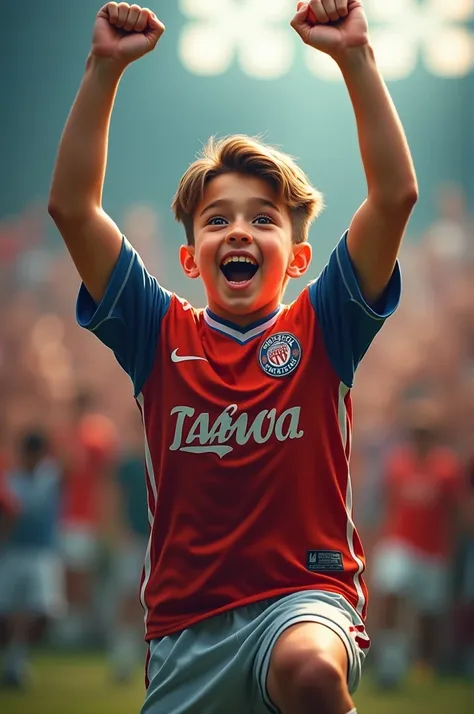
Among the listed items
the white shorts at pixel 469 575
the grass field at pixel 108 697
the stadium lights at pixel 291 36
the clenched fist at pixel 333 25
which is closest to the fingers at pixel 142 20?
the clenched fist at pixel 333 25

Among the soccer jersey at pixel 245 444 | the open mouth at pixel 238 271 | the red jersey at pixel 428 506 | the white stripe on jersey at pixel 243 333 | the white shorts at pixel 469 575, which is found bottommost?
the white shorts at pixel 469 575

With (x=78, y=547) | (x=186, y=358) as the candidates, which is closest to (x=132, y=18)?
(x=186, y=358)

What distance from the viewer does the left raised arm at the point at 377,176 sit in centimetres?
169

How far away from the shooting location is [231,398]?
175cm

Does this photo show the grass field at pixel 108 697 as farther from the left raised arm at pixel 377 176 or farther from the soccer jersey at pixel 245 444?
the left raised arm at pixel 377 176

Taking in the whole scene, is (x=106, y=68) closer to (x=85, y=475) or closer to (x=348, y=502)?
(x=348, y=502)

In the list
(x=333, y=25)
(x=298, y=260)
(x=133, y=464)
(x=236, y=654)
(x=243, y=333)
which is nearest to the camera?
(x=236, y=654)

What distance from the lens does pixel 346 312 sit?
1.75 metres

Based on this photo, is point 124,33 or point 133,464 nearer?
point 124,33

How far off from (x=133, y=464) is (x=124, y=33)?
371cm

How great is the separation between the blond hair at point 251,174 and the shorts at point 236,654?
0.68 meters

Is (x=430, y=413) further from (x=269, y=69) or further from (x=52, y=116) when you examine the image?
(x=52, y=116)

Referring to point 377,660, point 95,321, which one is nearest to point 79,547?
point 377,660

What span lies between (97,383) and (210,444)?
4.76 metres
